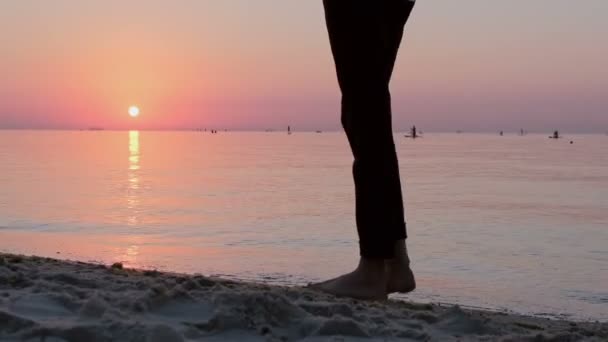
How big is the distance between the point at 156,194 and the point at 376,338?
13.0 m

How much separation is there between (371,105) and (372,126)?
0.09 metres

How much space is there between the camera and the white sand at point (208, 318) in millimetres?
2230

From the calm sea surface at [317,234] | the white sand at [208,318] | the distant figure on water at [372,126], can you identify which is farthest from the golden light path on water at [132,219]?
the distant figure on water at [372,126]

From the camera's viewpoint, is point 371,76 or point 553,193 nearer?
point 371,76

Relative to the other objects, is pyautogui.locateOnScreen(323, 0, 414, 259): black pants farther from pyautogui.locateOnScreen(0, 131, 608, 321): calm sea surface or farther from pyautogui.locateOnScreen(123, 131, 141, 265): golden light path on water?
pyautogui.locateOnScreen(123, 131, 141, 265): golden light path on water

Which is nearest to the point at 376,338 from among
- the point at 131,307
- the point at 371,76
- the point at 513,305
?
the point at 131,307

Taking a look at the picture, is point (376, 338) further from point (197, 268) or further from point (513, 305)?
point (197, 268)

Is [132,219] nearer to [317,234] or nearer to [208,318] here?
[317,234]

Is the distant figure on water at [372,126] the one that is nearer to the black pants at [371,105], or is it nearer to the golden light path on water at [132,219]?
the black pants at [371,105]

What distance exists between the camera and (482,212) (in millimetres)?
12578

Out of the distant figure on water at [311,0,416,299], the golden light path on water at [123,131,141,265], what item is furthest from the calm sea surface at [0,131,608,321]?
the distant figure on water at [311,0,416,299]

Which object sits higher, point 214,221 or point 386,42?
point 386,42

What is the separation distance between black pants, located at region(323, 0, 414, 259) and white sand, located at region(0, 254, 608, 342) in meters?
0.35

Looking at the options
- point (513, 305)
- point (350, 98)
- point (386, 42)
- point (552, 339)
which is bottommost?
point (513, 305)
